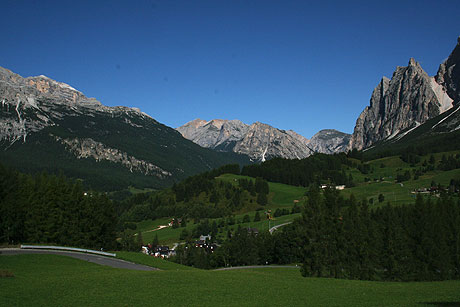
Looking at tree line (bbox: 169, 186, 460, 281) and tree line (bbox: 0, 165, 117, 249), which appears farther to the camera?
tree line (bbox: 0, 165, 117, 249)

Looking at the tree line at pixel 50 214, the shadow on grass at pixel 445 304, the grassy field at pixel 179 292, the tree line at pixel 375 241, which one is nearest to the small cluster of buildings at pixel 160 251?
the tree line at pixel 50 214

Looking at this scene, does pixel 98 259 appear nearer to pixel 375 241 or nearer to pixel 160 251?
pixel 375 241

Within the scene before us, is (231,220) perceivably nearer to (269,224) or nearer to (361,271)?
(269,224)

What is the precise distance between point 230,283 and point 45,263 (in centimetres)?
1863

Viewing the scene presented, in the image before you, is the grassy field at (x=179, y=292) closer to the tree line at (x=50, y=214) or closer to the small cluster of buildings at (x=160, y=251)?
the tree line at (x=50, y=214)

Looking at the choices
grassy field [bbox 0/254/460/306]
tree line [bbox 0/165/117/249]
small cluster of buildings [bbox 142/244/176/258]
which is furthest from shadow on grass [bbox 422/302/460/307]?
small cluster of buildings [bbox 142/244/176/258]

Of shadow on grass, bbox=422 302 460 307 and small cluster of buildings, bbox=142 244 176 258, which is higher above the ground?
shadow on grass, bbox=422 302 460 307

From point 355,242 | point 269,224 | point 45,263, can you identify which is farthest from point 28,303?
point 269,224

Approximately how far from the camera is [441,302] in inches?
960

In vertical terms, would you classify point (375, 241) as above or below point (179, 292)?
above

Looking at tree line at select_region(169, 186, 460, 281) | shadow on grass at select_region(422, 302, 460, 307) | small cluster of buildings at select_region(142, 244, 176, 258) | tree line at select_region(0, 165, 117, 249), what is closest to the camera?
shadow on grass at select_region(422, 302, 460, 307)

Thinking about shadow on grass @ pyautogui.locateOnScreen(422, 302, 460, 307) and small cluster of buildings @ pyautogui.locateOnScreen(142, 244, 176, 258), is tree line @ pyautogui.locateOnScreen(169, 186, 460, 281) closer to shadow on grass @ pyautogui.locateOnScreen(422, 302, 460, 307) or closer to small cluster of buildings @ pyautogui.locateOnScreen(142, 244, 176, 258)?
shadow on grass @ pyautogui.locateOnScreen(422, 302, 460, 307)

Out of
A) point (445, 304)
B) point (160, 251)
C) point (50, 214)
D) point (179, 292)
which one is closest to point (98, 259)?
point (50, 214)

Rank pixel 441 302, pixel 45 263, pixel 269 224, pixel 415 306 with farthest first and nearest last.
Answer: pixel 269 224, pixel 45 263, pixel 441 302, pixel 415 306
